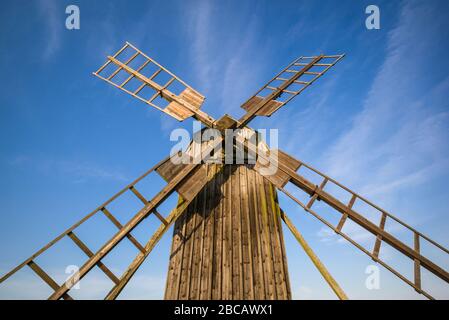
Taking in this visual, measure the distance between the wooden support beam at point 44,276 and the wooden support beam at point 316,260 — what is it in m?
5.61

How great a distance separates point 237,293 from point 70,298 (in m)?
3.64

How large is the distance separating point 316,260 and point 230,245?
7.51ft

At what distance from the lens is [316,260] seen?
702 centimetres

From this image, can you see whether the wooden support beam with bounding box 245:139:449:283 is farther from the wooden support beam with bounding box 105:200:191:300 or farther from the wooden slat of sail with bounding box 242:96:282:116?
the wooden support beam with bounding box 105:200:191:300

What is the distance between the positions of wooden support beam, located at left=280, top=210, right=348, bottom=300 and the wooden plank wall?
319 millimetres

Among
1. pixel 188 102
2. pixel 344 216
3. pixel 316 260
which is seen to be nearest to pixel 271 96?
pixel 188 102

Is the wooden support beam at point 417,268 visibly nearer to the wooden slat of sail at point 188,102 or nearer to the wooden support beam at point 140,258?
the wooden support beam at point 140,258

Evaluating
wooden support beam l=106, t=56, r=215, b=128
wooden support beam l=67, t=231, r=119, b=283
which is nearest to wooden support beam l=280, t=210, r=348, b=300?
wooden support beam l=106, t=56, r=215, b=128

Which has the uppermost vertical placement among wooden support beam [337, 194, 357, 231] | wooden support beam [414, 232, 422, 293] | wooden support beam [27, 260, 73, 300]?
wooden support beam [337, 194, 357, 231]

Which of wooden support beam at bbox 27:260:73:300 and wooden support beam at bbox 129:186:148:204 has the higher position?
wooden support beam at bbox 129:186:148:204

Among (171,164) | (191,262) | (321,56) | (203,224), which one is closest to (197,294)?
(191,262)

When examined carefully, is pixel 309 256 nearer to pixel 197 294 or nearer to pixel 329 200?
pixel 329 200

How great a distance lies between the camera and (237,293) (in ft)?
21.6

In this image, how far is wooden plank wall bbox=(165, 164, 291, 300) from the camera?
668cm
